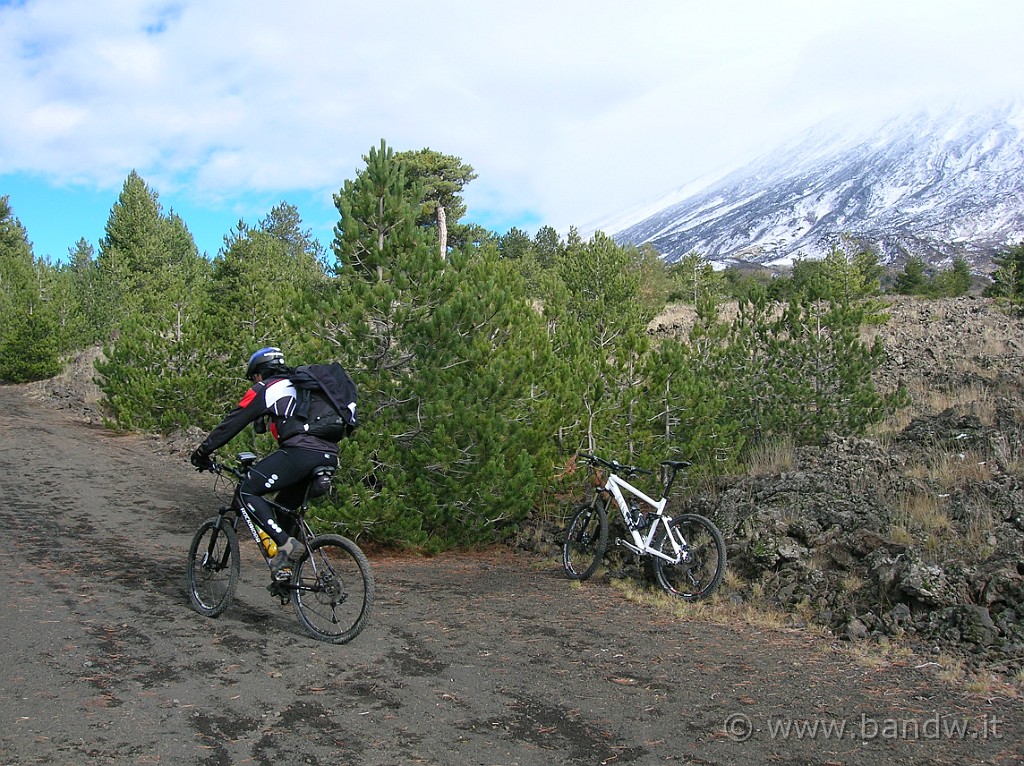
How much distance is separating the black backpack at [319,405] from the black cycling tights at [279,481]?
0.42 feet

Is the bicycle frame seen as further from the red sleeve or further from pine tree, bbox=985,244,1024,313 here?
pine tree, bbox=985,244,1024,313

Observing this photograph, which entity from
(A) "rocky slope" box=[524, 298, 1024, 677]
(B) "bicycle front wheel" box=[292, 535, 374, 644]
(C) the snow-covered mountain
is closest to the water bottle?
(B) "bicycle front wheel" box=[292, 535, 374, 644]

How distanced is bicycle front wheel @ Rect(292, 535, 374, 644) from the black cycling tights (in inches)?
9.5

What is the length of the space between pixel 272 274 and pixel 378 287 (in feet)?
42.5

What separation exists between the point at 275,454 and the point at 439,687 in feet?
5.70

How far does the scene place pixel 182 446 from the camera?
15.6 metres

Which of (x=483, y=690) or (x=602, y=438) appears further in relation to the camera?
(x=602, y=438)

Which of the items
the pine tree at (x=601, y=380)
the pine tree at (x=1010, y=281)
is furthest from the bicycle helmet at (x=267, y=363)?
the pine tree at (x=1010, y=281)

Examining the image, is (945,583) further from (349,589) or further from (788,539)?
(349,589)

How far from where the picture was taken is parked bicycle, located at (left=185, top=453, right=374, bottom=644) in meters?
5.00

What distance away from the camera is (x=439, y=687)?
4.42 metres

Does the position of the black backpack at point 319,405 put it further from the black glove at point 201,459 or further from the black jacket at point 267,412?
the black glove at point 201,459

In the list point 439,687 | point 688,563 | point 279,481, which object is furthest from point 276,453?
point 688,563

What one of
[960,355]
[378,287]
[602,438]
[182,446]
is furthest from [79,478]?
[960,355]
